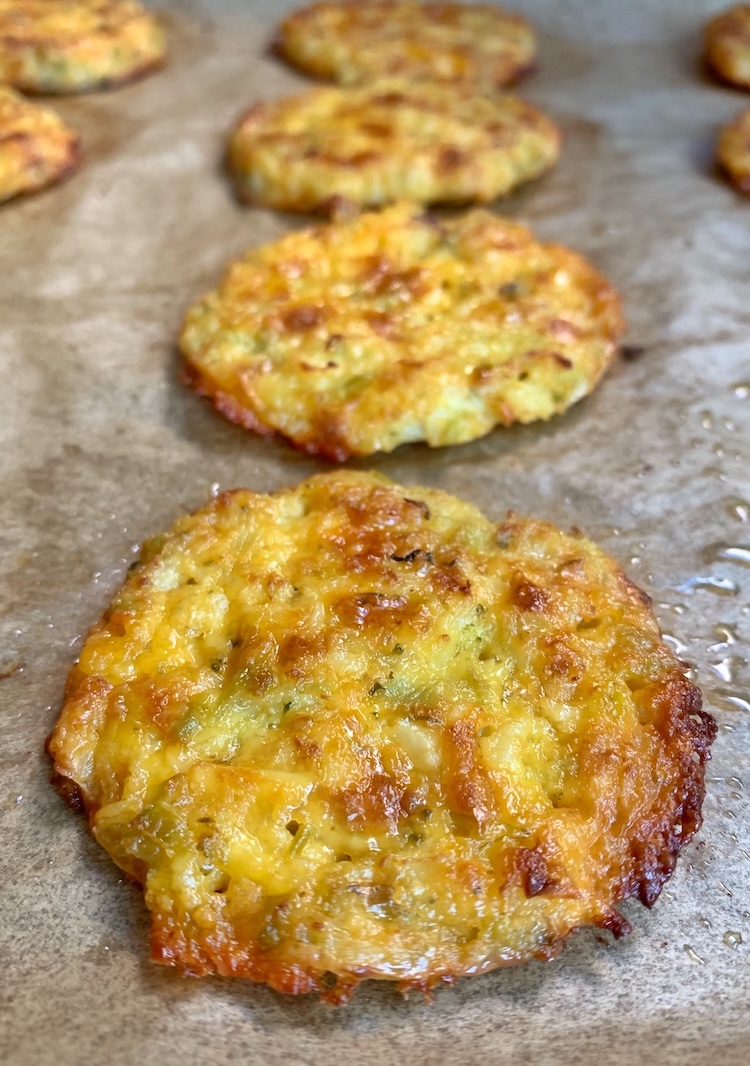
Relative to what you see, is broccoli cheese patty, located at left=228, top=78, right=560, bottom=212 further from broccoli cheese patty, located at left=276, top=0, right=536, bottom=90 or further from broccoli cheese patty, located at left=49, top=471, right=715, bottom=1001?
broccoli cheese patty, located at left=49, top=471, right=715, bottom=1001

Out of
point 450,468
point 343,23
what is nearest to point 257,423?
point 450,468

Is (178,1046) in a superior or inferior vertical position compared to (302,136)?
inferior

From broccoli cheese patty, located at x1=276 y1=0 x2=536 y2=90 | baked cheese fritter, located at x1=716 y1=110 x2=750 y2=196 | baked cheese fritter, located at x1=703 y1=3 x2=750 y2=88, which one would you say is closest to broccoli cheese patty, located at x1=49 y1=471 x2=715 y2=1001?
baked cheese fritter, located at x1=716 y1=110 x2=750 y2=196

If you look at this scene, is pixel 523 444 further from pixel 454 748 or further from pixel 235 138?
pixel 235 138

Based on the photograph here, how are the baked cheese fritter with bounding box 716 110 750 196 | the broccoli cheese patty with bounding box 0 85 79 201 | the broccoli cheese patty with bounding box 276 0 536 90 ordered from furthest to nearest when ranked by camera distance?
the broccoli cheese patty with bounding box 276 0 536 90, the baked cheese fritter with bounding box 716 110 750 196, the broccoli cheese patty with bounding box 0 85 79 201

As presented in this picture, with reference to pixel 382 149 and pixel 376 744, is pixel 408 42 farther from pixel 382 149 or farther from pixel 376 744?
pixel 376 744

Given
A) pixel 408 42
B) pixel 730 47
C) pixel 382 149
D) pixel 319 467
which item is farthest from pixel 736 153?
pixel 319 467

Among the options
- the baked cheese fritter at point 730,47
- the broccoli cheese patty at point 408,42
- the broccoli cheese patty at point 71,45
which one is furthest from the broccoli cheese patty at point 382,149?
the baked cheese fritter at point 730,47
